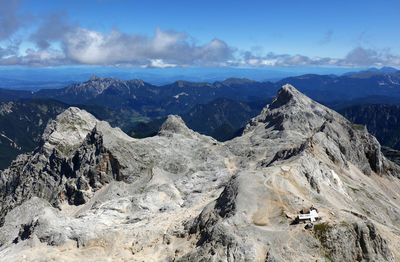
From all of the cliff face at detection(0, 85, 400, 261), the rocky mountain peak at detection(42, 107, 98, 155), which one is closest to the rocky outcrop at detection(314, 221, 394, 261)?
the cliff face at detection(0, 85, 400, 261)

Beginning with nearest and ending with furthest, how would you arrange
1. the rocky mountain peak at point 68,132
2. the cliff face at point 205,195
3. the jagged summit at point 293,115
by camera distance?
the cliff face at point 205,195 < the rocky mountain peak at point 68,132 < the jagged summit at point 293,115

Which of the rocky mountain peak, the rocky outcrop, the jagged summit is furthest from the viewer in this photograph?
the jagged summit

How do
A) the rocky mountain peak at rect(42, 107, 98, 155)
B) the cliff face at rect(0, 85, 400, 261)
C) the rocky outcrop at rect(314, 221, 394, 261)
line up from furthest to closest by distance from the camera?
the rocky mountain peak at rect(42, 107, 98, 155) < the cliff face at rect(0, 85, 400, 261) < the rocky outcrop at rect(314, 221, 394, 261)

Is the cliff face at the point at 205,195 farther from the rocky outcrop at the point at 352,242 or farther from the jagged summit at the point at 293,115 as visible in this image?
the jagged summit at the point at 293,115

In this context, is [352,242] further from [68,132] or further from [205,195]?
[68,132]

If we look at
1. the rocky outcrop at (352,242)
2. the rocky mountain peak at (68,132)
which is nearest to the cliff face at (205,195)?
the rocky outcrop at (352,242)

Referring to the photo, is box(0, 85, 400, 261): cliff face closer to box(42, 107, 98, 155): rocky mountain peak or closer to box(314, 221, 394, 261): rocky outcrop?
box(314, 221, 394, 261): rocky outcrop

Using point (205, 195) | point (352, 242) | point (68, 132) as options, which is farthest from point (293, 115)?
point (352, 242)

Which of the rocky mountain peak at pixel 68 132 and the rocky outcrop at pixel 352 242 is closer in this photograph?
the rocky outcrop at pixel 352 242

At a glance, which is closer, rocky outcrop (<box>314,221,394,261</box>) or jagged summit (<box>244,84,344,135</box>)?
rocky outcrop (<box>314,221,394,261</box>)

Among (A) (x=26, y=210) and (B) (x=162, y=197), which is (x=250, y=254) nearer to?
(B) (x=162, y=197)
